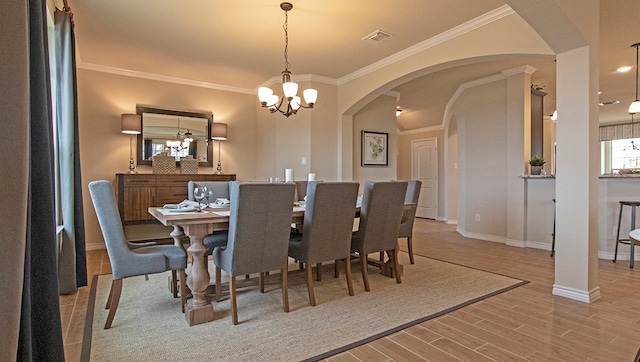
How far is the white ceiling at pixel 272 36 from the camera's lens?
3.25 meters

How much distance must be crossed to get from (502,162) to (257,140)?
13.6 ft

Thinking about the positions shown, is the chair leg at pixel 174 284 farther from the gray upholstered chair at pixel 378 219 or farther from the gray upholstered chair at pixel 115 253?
the gray upholstered chair at pixel 378 219

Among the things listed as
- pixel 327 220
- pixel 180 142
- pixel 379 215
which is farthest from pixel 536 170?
pixel 180 142

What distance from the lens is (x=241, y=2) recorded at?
315 cm

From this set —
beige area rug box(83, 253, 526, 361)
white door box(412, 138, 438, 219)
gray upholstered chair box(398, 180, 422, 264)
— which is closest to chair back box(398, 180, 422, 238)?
gray upholstered chair box(398, 180, 422, 264)

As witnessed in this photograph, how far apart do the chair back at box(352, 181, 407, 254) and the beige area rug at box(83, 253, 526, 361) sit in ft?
1.31

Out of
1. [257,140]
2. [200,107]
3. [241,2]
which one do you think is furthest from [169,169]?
[241,2]

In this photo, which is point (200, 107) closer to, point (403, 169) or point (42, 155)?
point (42, 155)

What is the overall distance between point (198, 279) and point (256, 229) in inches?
21.7

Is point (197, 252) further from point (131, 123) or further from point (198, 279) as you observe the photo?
point (131, 123)

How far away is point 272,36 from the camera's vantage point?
154 inches

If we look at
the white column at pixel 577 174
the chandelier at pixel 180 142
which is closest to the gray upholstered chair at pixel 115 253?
the white column at pixel 577 174

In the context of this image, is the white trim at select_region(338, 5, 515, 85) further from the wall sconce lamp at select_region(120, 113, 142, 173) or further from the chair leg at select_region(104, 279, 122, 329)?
the chair leg at select_region(104, 279, 122, 329)

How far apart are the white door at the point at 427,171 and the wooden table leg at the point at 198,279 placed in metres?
6.91
